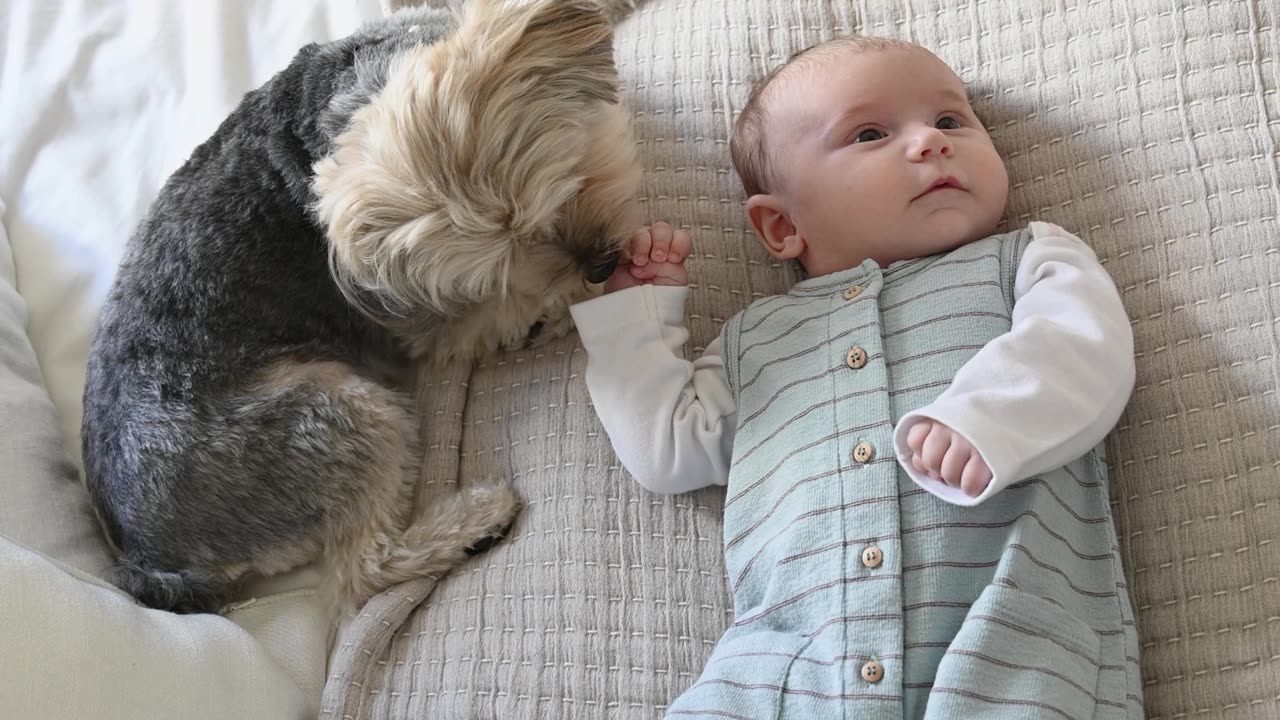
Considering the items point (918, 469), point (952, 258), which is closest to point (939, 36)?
point (952, 258)

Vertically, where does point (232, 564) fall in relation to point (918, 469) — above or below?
below

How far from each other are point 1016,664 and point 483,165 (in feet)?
3.19

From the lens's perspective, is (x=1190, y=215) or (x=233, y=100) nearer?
(x=1190, y=215)

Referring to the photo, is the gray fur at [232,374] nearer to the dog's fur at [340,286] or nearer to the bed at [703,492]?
the dog's fur at [340,286]

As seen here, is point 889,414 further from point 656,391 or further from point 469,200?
point 469,200

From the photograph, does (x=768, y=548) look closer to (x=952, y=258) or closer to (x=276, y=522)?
(x=952, y=258)

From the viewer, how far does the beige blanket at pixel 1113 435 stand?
54.0 inches

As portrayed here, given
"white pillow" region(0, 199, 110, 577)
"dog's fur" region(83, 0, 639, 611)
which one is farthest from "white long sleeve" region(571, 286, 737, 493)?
"white pillow" region(0, 199, 110, 577)

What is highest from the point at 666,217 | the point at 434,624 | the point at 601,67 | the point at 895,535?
the point at 601,67

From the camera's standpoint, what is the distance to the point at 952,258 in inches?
61.1

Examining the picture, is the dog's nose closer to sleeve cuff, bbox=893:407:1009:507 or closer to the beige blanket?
the beige blanket

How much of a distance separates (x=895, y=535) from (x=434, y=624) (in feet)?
2.64

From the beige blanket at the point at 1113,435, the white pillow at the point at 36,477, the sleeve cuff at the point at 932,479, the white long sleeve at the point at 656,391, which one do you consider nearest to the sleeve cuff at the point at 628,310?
the white long sleeve at the point at 656,391

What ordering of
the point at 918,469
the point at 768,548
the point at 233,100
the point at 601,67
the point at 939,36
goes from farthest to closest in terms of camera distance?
1. the point at 233,100
2. the point at 939,36
3. the point at 601,67
4. the point at 768,548
5. the point at 918,469
